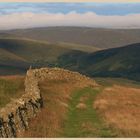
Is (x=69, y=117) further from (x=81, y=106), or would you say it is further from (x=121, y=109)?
(x=121, y=109)

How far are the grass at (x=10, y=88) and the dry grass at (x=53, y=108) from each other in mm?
3930

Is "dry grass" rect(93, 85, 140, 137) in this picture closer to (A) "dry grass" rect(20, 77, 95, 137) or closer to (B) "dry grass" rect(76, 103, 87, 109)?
(B) "dry grass" rect(76, 103, 87, 109)

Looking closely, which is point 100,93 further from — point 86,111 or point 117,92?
point 86,111

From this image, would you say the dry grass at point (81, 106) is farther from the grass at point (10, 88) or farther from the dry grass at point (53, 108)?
the grass at point (10, 88)

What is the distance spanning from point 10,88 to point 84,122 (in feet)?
90.1

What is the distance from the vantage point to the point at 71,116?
5544 cm

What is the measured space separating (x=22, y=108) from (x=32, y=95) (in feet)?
27.8

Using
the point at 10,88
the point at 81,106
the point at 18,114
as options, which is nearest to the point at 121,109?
the point at 81,106

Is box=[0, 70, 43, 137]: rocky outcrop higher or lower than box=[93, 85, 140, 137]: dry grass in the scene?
higher

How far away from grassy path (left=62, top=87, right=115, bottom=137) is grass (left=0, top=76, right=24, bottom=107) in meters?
9.78

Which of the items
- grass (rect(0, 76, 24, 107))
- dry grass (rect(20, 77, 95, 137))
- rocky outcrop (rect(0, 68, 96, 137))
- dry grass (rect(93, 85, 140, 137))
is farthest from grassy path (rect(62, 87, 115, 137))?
grass (rect(0, 76, 24, 107))

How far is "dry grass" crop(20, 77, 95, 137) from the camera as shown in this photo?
151ft

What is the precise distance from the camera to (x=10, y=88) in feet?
249

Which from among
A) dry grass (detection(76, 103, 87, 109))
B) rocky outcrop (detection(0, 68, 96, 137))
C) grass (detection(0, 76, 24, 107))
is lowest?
grass (detection(0, 76, 24, 107))
